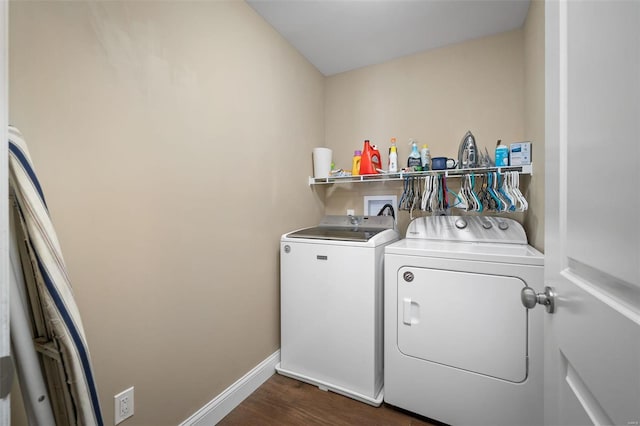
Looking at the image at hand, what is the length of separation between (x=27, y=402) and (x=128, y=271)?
49cm

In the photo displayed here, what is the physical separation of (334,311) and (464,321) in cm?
75

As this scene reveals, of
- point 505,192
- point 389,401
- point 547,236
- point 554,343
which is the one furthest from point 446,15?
point 389,401

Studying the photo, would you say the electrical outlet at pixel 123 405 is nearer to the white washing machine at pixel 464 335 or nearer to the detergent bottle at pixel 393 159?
the white washing machine at pixel 464 335

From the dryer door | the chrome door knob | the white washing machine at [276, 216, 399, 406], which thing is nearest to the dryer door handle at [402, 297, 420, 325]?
the dryer door

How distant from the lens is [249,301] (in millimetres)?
1741

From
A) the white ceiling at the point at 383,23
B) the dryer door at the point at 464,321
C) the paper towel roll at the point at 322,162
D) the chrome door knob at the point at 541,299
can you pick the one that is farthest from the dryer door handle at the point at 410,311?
the white ceiling at the point at 383,23

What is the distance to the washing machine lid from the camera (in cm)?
183

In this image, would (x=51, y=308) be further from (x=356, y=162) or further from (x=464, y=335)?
(x=356, y=162)

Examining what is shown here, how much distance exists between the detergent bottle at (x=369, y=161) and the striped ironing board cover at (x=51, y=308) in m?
1.91

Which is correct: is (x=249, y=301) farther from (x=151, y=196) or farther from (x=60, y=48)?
(x=60, y=48)

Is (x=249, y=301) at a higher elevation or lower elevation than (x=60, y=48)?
lower

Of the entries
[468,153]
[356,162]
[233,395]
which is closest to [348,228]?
[356,162]

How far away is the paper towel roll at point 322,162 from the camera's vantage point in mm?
2373

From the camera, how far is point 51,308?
0.72 m
